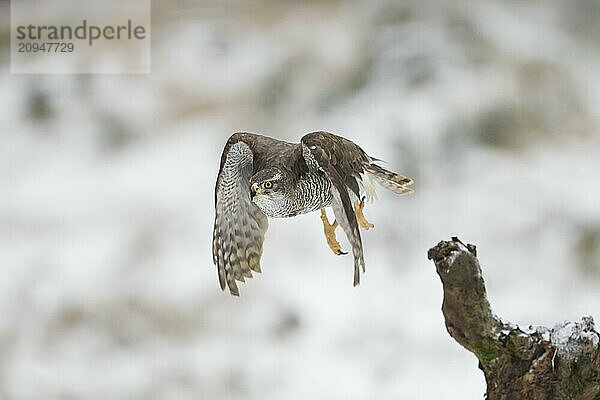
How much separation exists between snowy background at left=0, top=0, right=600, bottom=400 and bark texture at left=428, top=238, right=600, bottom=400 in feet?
3.70

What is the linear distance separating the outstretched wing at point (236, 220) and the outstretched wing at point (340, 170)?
12cm

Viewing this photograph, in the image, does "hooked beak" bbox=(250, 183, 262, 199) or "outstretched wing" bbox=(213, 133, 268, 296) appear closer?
"hooked beak" bbox=(250, 183, 262, 199)

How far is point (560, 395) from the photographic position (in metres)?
1.15

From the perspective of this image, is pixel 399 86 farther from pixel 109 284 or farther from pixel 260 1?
pixel 109 284

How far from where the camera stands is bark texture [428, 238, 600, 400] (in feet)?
3.72

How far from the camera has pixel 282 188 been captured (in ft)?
3.49

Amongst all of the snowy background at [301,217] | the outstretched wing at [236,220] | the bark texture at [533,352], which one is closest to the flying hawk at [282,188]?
the outstretched wing at [236,220]

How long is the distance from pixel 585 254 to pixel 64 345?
5.12 ft

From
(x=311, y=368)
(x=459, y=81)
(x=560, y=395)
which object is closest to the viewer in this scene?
(x=560, y=395)

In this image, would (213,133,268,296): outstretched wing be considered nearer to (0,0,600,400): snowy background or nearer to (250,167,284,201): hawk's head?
(250,167,284,201): hawk's head

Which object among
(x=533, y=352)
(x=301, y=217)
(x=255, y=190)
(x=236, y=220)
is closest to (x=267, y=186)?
(x=255, y=190)

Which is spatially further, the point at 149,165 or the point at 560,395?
the point at 149,165

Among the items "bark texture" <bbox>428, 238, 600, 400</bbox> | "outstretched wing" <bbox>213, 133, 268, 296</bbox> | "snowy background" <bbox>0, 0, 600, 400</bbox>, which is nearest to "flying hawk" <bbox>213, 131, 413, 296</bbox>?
"outstretched wing" <bbox>213, 133, 268, 296</bbox>

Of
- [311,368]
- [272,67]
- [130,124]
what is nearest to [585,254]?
[311,368]
